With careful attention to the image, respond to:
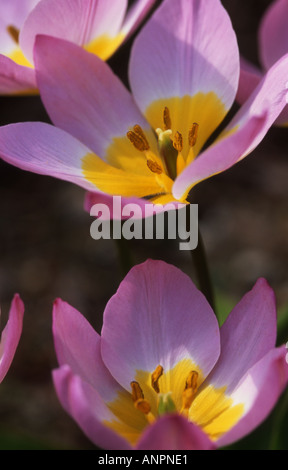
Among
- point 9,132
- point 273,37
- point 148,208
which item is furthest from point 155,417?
point 273,37

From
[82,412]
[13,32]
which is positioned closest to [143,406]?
[82,412]

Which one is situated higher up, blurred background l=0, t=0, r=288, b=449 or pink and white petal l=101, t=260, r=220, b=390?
blurred background l=0, t=0, r=288, b=449

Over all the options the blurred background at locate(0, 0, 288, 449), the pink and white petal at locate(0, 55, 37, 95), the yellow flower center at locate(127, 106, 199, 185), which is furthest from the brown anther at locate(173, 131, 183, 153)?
the blurred background at locate(0, 0, 288, 449)

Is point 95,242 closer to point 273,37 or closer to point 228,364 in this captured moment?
point 273,37

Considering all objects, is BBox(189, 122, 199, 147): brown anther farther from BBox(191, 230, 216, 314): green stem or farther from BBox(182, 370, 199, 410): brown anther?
BBox(182, 370, 199, 410): brown anther

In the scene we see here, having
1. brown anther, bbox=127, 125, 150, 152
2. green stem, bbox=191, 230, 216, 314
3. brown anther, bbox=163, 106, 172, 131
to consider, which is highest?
brown anther, bbox=163, 106, 172, 131

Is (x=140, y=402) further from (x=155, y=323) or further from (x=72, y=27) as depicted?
(x=72, y=27)
